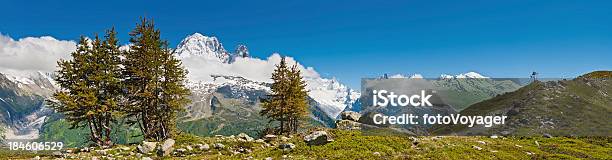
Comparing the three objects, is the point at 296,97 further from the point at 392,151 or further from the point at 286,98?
the point at 392,151

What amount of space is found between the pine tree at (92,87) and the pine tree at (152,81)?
5.15 ft

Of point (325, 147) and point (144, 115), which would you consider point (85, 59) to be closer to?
point (144, 115)

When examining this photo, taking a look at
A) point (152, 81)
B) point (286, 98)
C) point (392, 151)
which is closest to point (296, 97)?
point (286, 98)

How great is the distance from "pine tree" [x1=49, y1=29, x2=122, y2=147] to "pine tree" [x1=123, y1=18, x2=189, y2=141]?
5.15 feet

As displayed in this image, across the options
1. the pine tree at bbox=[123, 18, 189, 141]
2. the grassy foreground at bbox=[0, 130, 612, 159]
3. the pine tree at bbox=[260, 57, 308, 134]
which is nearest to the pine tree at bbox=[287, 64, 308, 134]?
the pine tree at bbox=[260, 57, 308, 134]

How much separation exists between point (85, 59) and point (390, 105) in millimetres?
29180

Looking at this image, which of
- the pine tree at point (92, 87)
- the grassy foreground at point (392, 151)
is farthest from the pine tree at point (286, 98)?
the grassy foreground at point (392, 151)

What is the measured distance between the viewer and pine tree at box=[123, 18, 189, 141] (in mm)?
43969

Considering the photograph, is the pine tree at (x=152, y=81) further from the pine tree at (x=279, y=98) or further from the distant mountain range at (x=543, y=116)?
the distant mountain range at (x=543, y=116)

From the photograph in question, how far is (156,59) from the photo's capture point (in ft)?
145

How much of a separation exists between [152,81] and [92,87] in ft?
18.0

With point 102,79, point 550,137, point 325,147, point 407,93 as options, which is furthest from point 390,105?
point 102,79

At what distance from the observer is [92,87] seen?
43469 millimetres

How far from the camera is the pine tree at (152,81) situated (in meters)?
44.0
